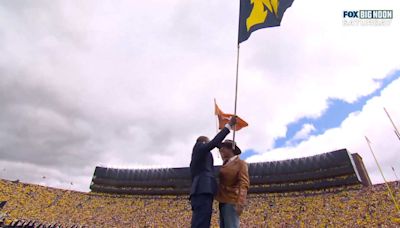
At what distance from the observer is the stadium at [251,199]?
2078 centimetres

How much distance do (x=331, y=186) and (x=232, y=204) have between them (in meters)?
24.6

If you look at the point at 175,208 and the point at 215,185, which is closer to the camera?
the point at 215,185

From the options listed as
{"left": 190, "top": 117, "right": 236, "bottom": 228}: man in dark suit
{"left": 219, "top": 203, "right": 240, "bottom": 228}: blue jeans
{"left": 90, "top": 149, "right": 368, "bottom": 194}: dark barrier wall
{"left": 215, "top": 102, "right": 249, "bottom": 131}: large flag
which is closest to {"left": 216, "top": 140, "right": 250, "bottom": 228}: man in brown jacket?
{"left": 219, "top": 203, "right": 240, "bottom": 228}: blue jeans

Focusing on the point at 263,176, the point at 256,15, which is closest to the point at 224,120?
the point at 256,15

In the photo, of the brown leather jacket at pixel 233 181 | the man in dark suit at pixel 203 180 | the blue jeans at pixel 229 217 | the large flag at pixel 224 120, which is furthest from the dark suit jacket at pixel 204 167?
the large flag at pixel 224 120

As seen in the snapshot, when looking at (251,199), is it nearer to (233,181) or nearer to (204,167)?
(233,181)

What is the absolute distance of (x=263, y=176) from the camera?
28.8m

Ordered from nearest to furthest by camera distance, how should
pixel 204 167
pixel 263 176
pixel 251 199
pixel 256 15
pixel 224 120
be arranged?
pixel 204 167 < pixel 224 120 < pixel 256 15 < pixel 251 199 < pixel 263 176

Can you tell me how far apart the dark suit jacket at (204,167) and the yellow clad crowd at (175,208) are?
1792cm

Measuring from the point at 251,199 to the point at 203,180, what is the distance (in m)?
25.6

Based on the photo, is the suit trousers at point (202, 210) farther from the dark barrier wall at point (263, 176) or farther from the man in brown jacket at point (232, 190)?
the dark barrier wall at point (263, 176)

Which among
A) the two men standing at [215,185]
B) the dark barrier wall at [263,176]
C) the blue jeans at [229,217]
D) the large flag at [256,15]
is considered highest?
the dark barrier wall at [263,176]

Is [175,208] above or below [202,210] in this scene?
above

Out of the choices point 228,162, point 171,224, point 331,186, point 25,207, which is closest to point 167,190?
point 171,224
